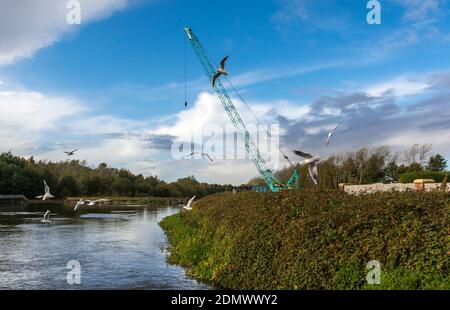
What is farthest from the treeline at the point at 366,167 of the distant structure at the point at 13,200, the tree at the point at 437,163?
the distant structure at the point at 13,200

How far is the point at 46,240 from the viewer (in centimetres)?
3391

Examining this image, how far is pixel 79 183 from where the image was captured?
446 feet

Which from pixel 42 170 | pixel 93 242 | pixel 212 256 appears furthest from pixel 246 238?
pixel 42 170

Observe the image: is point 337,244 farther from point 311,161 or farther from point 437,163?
point 437,163

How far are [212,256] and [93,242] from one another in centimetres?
1487

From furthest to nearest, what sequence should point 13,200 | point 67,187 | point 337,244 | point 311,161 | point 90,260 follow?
→ point 67,187 < point 13,200 < point 90,260 < point 311,161 < point 337,244

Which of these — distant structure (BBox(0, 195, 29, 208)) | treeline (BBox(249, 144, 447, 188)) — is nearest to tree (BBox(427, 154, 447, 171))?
treeline (BBox(249, 144, 447, 188))

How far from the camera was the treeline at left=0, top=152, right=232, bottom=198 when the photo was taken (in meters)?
124

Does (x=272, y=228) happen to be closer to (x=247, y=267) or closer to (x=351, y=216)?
(x=247, y=267)

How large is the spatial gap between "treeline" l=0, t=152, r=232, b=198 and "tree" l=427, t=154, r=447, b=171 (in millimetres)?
52410

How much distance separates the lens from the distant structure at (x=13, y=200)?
113 meters

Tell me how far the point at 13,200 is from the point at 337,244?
118799mm

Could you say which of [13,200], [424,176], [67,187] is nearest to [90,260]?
[424,176]

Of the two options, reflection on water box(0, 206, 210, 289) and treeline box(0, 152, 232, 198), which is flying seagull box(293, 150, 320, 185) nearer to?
reflection on water box(0, 206, 210, 289)
